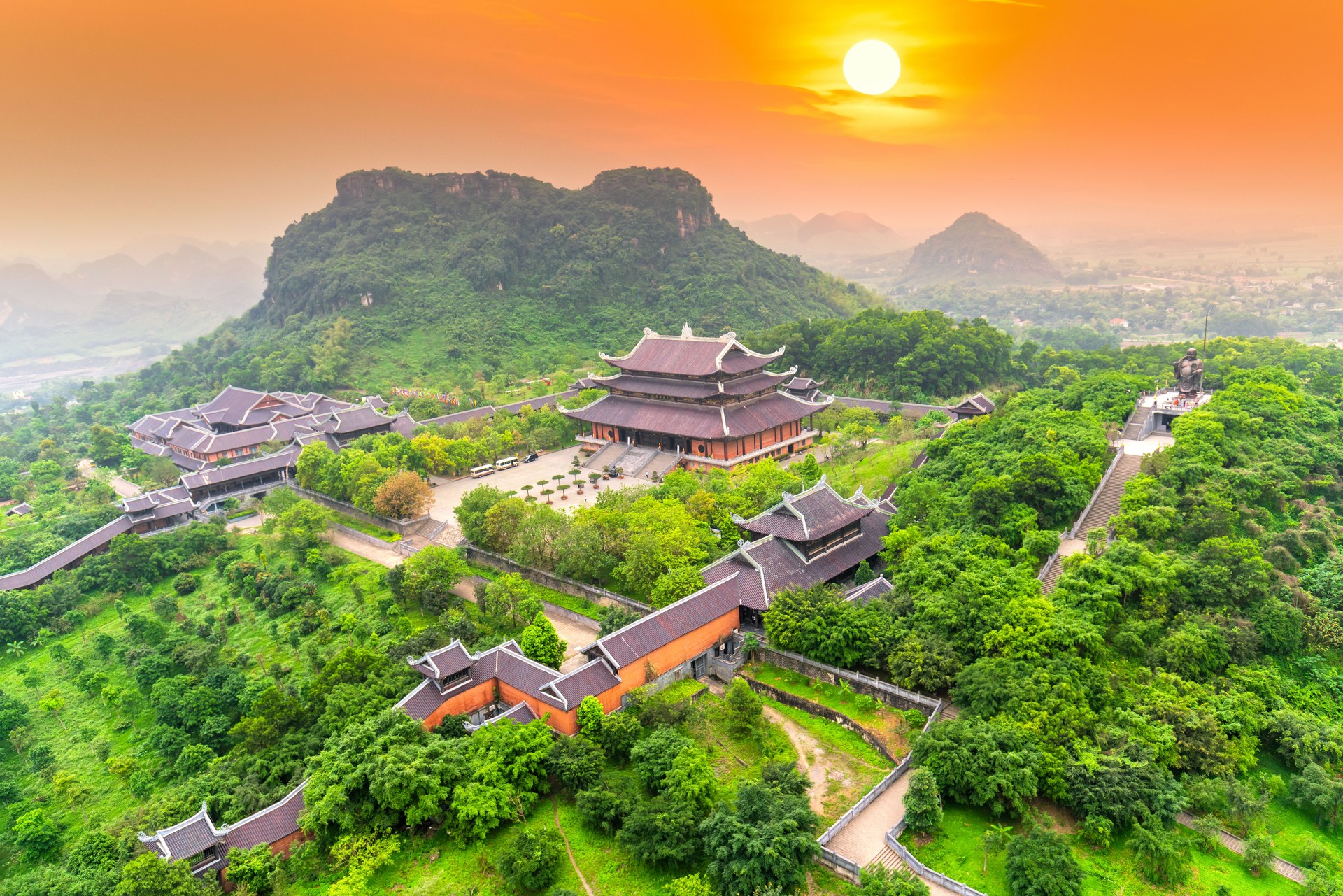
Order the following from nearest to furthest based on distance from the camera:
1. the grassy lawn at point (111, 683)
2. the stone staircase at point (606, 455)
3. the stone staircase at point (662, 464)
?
the grassy lawn at point (111, 683)
the stone staircase at point (662, 464)
the stone staircase at point (606, 455)

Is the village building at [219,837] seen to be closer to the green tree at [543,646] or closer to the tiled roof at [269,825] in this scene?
the tiled roof at [269,825]

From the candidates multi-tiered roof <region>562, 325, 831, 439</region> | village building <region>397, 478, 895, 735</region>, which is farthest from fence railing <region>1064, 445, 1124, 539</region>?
multi-tiered roof <region>562, 325, 831, 439</region>

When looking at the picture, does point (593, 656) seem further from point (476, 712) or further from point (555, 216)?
point (555, 216)

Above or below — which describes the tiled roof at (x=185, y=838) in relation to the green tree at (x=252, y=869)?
above

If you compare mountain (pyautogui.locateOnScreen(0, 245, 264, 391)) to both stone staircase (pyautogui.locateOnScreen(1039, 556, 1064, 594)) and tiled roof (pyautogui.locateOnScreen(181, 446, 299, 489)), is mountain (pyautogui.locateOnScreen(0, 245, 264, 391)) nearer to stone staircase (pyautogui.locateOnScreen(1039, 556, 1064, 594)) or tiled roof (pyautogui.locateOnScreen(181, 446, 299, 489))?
tiled roof (pyautogui.locateOnScreen(181, 446, 299, 489))

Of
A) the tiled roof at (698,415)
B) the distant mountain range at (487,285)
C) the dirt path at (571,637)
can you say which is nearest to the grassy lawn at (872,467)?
the tiled roof at (698,415)

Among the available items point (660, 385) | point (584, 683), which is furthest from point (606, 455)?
point (584, 683)

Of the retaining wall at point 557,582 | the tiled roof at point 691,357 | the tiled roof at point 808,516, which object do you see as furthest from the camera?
the tiled roof at point 691,357

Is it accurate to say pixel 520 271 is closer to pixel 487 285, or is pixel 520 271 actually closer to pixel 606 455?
pixel 487 285
